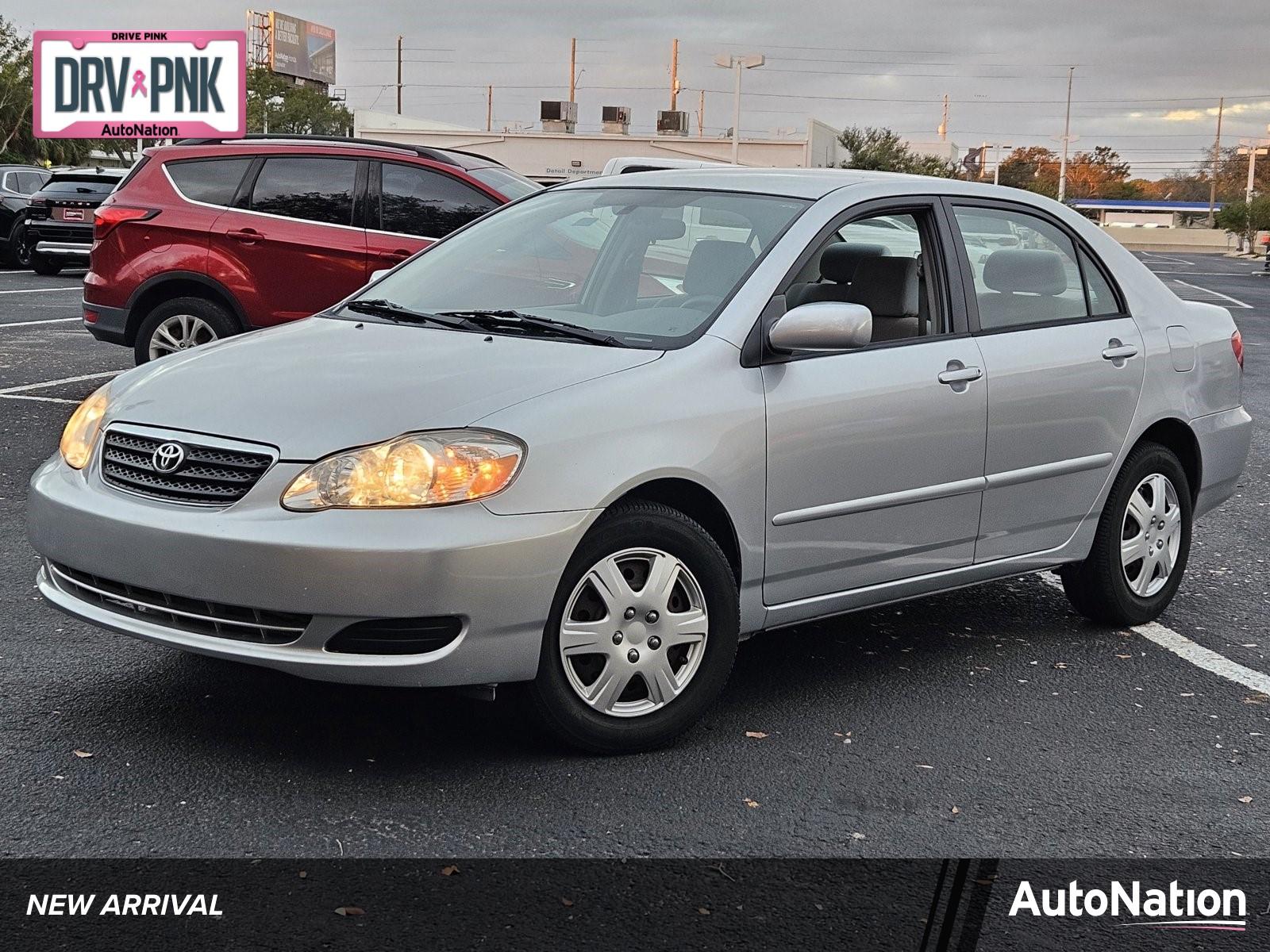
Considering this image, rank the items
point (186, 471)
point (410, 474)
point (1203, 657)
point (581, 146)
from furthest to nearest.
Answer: point (581, 146) → point (1203, 657) → point (186, 471) → point (410, 474)

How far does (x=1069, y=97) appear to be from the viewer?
110875 mm

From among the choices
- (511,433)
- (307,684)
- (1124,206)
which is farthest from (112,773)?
(1124,206)

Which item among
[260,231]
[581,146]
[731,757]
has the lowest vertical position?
[731,757]

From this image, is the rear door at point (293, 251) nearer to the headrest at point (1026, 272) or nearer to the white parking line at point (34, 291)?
the headrest at point (1026, 272)

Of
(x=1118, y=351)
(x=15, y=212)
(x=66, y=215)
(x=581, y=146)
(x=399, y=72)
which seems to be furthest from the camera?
(x=399, y=72)

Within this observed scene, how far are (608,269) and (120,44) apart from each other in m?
37.2

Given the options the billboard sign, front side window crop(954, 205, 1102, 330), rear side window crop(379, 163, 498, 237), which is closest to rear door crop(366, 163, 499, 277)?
rear side window crop(379, 163, 498, 237)

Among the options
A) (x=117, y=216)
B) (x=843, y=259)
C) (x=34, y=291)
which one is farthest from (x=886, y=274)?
(x=34, y=291)

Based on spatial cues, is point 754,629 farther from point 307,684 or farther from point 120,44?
point 120,44

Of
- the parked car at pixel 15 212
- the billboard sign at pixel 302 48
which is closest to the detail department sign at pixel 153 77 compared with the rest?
the parked car at pixel 15 212

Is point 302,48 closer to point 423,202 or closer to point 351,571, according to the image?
point 423,202

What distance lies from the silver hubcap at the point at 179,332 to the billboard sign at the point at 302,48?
341 ft

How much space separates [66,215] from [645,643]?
21946 millimetres

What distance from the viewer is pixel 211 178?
1072 centimetres
